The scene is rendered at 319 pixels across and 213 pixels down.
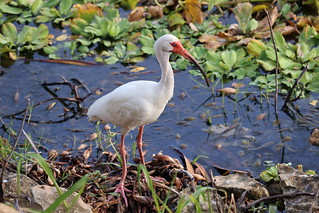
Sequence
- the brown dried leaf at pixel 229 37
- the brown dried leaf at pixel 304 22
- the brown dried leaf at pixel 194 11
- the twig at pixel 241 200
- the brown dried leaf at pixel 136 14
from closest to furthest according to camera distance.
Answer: the twig at pixel 241 200
the brown dried leaf at pixel 229 37
the brown dried leaf at pixel 304 22
the brown dried leaf at pixel 194 11
the brown dried leaf at pixel 136 14

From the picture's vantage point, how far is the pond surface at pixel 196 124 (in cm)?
512

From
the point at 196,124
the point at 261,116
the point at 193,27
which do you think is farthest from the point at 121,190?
the point at 193,27

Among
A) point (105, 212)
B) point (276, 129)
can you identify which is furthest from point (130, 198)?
point (276, 129)

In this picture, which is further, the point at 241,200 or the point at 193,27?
the point at 193,27

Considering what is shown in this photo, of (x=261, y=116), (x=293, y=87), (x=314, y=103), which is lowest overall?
(x=261, y=116)

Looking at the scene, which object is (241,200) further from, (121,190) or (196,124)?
(196,124)

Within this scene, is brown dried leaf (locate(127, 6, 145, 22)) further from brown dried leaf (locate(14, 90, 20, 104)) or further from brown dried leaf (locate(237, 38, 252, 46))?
brown dried leaf (locate(14, 90, 20, 104))

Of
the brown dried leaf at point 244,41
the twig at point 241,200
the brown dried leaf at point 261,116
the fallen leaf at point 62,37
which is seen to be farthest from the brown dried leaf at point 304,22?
the twig at point 241,200

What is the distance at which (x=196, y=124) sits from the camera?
5.55 meters

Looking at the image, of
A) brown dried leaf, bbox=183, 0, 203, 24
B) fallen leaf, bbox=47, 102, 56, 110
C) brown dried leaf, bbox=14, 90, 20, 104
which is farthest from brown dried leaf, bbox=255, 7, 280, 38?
brown dried leaf, bbox=14, 90, 20, 104

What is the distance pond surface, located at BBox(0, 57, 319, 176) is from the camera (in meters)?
5.12

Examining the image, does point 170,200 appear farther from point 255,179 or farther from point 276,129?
point 276,129

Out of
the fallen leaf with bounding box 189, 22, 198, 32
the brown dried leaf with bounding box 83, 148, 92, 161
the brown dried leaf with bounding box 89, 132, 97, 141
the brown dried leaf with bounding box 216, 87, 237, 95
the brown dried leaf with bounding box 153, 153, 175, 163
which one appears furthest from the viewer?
the fallen leaf with bounding box 189, 22, 198, 32

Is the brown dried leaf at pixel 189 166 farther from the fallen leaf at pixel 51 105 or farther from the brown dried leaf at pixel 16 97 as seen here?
the brown dried leaf at pixel 16 97
